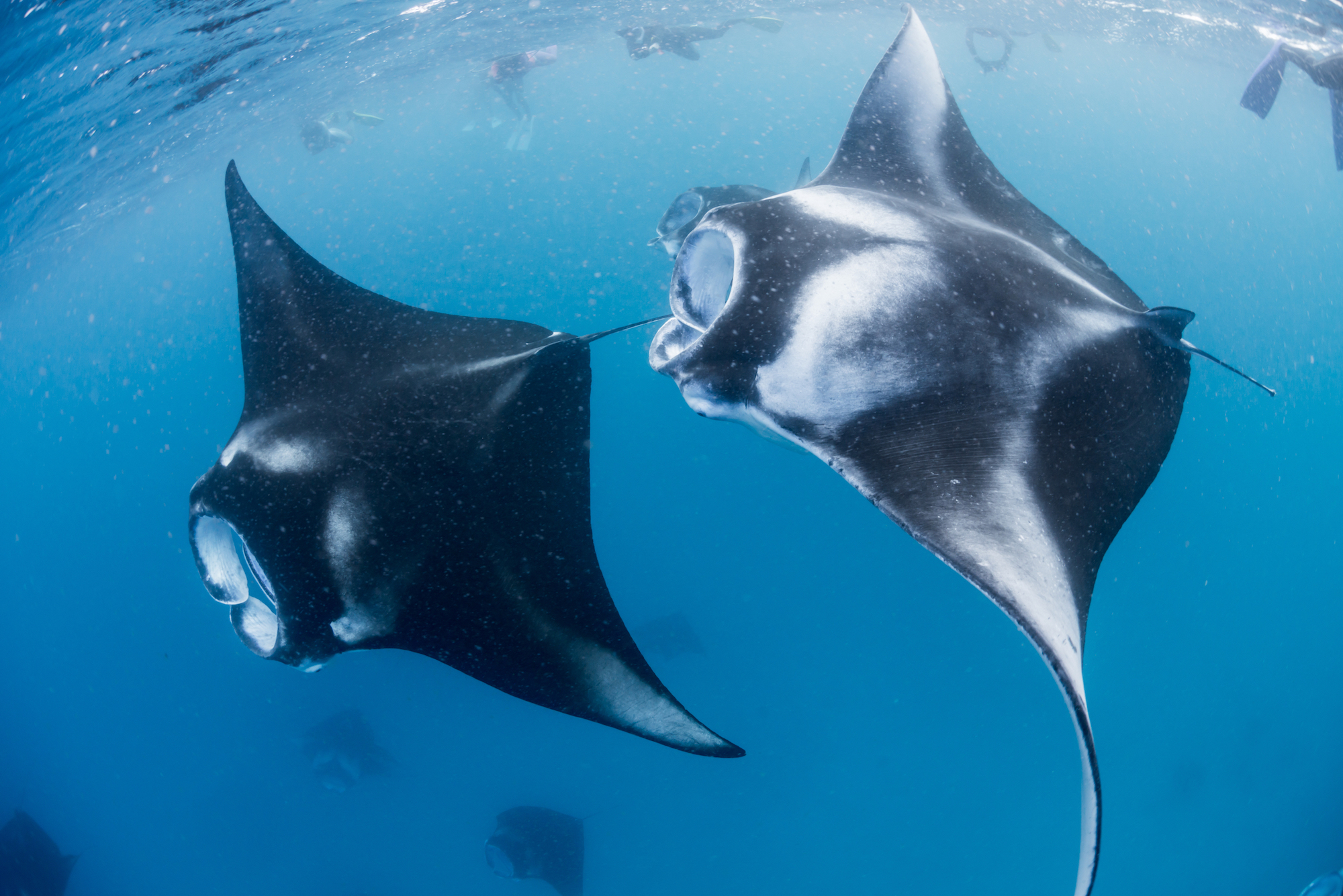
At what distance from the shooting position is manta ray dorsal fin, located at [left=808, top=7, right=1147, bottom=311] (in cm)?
244

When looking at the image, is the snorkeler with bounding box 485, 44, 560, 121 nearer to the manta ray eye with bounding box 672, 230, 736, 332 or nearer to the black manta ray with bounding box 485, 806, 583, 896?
the manta ray eye with bounding box 672, 230, 736, 332

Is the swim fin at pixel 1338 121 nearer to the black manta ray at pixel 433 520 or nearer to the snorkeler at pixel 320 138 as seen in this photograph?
the black manta ray at pixel 433 520

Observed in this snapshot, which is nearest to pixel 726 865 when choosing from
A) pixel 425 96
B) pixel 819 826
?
pixel 819 826

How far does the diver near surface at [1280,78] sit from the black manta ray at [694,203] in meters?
7.33

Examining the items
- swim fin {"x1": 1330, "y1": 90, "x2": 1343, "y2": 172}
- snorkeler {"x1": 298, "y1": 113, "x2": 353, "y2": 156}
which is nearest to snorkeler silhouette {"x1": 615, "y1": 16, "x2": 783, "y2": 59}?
snorkeler {"x1": 298, "y1": 113, "x2": 353, "y2": 156}

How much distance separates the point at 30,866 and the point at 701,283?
12069 millimetres

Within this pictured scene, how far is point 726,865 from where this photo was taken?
7852 mm

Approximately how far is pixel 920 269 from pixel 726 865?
28.6 ft

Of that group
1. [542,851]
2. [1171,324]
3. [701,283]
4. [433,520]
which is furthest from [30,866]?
[1171,324]

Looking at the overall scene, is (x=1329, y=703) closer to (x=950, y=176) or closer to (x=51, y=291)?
(x=950, y=176)

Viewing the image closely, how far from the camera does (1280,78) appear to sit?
306 inches

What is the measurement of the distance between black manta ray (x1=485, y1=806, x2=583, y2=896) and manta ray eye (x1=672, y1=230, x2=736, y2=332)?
6435 mm

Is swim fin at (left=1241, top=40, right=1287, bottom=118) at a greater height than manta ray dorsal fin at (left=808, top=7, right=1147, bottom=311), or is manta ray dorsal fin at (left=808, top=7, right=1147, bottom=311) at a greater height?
manta ray dorsal fin at (left=808, top=7, right=1147, bottom=311)

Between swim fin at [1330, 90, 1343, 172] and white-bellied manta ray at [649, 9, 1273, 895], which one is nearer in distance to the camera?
white-bellied manta ray at [649, 9, 1273, 895]
